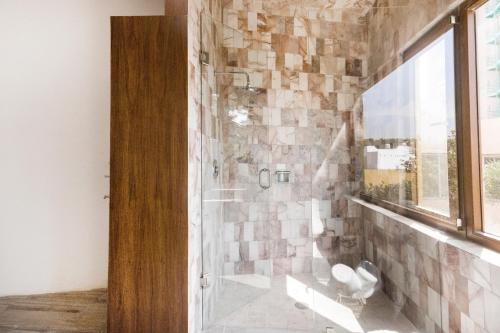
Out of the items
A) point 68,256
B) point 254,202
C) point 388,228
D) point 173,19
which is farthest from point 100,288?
point 388,228

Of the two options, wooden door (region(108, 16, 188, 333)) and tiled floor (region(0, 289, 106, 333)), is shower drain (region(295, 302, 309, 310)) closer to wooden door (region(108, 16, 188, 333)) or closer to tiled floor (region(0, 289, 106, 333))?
wooden door (region(108, 16, 188, 333))

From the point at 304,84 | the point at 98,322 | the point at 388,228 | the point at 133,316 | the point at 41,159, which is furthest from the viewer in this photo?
the point at 304,84

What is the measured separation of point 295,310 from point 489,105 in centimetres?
187

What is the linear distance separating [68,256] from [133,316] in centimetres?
123

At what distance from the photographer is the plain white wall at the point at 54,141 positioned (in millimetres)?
2205

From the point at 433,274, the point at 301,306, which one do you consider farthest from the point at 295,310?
the point at 433,274

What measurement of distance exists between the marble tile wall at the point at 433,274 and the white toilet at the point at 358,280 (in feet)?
0.24

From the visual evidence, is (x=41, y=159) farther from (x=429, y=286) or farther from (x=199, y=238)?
(x=429, y=286)

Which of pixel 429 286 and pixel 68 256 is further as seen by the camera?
pixel 68 256

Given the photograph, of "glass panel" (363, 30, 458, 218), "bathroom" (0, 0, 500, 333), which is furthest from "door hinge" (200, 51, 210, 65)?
"glass panel" (363, 30, 458, 218)

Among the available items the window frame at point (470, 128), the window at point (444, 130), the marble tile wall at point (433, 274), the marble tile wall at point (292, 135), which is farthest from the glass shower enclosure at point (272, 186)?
the window frame at point (470, 128)

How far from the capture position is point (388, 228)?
209cm

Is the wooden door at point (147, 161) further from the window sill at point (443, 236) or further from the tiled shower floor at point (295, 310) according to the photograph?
the window sill at point (443, 236)

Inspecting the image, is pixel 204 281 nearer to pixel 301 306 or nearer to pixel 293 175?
pixel 301 306
